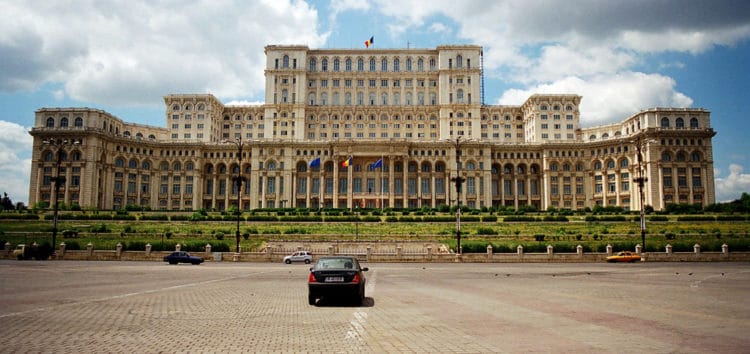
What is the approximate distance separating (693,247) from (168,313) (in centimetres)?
4355

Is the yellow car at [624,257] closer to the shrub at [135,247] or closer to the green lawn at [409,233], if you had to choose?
the green lawn at [409,233]

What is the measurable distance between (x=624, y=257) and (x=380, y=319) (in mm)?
33323

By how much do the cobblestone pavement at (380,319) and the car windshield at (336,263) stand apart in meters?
1.16

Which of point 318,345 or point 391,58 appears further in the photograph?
point 391,58

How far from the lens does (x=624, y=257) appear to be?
39.7 m

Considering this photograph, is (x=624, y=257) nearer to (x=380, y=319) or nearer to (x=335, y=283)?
(x=335, y=283)

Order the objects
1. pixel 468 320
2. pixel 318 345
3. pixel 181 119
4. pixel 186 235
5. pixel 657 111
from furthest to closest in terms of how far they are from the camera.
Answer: pixel 181 119
pixel 657 111
pixel 186 235
pixel 468 320
pixel 318 345

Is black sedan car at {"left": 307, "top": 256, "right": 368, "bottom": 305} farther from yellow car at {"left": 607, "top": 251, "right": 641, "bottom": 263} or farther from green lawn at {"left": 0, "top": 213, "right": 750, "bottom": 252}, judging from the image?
yellow car at {"left": 607, "top": 251, "right": 641, "bottom": 263}

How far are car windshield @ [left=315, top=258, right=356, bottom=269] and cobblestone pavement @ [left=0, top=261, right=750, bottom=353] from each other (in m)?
1.16

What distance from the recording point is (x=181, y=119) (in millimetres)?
117062

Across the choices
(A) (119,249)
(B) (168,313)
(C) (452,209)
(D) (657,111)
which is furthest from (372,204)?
(B) (168,313)

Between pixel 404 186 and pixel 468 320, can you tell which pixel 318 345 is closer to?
pixel 468 320

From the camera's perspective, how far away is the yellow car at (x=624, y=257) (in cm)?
3962

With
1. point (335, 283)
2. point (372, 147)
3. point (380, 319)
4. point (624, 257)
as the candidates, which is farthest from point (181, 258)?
point (372, 147)
